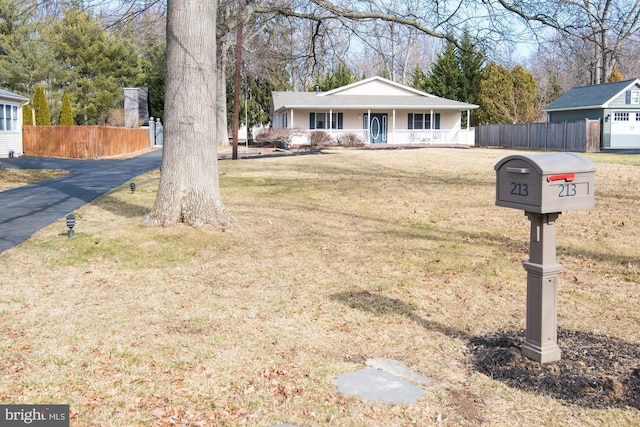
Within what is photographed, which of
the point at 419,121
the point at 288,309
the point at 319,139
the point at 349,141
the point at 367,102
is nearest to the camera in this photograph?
the point at 288,309

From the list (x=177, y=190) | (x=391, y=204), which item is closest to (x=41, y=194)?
(x=177, y=190)

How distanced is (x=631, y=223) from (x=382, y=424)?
812 centimetres

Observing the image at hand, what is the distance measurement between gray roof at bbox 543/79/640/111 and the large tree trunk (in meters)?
34.0

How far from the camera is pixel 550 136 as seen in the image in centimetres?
3631

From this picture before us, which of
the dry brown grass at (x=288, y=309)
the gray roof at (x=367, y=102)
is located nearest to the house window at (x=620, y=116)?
the gray roof at (x=367, y=102)

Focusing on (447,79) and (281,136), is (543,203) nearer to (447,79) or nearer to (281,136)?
(281,136)

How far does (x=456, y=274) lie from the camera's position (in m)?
7.47

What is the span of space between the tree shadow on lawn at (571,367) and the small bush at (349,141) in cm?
→ 3405

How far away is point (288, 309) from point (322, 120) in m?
37.7

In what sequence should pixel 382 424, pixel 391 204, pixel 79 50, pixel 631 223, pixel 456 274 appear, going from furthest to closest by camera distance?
pixel 79 50 → pixel 391 204 → pixel 631 223 → pixel 456 274 → pixel 382 424

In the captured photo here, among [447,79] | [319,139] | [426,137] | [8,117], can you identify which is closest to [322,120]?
→ [319,139]

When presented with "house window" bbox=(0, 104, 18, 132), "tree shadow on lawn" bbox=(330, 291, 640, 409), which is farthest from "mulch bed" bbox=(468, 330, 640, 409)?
"house window" bbox=(0, 104, 18, 132)

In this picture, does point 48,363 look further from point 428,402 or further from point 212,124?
point 212,124

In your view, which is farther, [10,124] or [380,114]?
[380,114]
